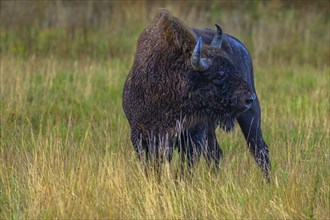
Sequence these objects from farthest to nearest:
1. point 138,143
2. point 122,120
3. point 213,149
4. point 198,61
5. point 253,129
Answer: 1. point 122,120
2. point 253,129
3. point 213,149
4. point 138,143
5. point 198,61

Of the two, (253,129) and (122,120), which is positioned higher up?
(253,129)

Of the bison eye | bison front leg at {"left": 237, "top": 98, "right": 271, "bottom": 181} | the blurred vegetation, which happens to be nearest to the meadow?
the blurred vegetation

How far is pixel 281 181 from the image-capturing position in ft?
21.0

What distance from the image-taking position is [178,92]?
7.02 m

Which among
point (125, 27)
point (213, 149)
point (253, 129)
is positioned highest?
point (253, 129)

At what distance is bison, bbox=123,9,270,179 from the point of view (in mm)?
6953

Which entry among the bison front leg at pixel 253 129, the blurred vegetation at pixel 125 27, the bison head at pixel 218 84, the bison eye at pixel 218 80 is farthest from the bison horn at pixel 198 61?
the blurred vegetation at pixel 125 27

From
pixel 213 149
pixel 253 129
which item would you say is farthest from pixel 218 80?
pixel 253 129

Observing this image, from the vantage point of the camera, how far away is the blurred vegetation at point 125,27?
1512 cm

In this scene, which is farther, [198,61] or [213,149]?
[213,149]

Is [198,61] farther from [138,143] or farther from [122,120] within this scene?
[122,120]

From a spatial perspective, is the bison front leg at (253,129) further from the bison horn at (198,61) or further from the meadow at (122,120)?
the bison horn at (198,61)

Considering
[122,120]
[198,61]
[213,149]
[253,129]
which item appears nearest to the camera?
[198,61]

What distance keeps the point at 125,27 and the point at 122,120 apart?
7.23 metres
